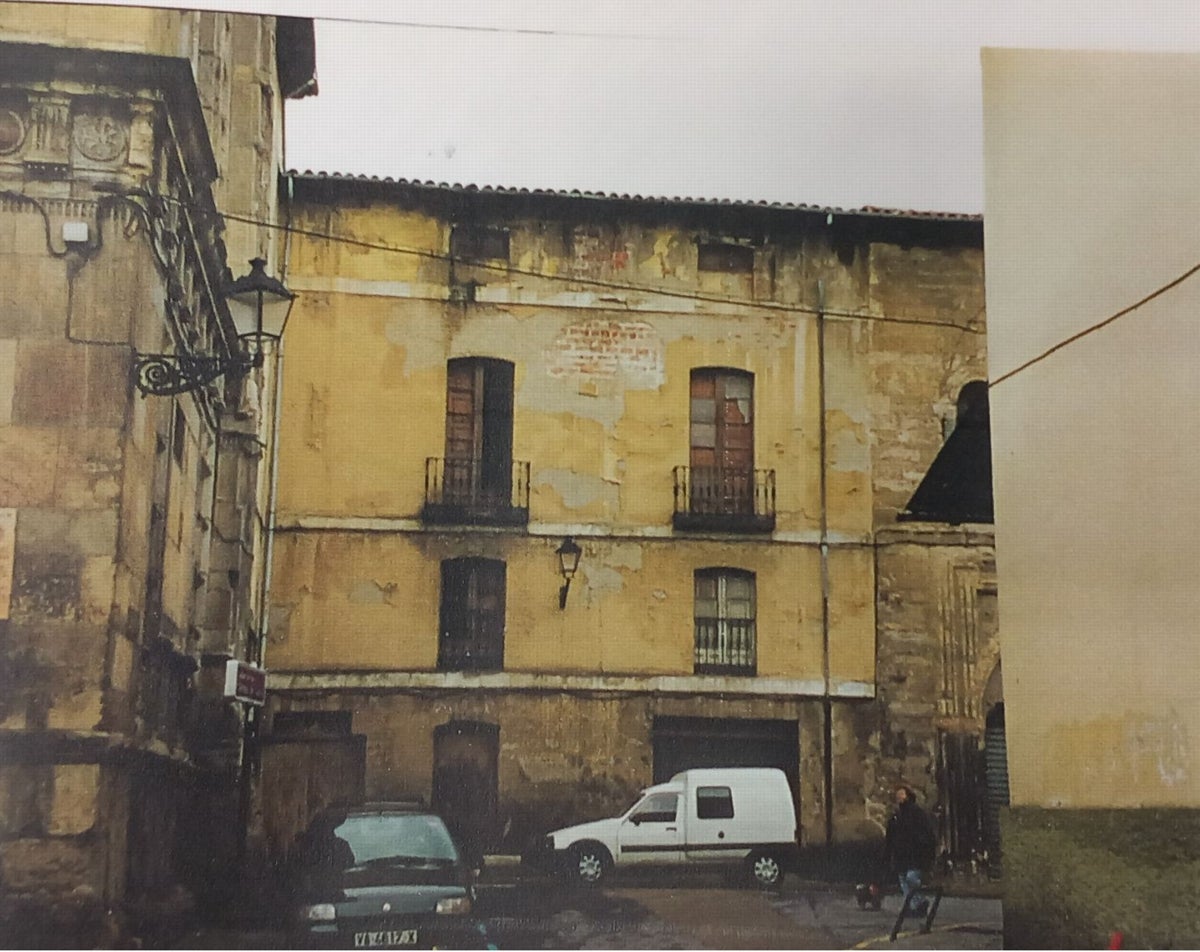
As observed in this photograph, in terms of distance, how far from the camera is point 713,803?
19.9 ft

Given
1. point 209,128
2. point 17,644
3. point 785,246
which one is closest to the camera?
point 17,644

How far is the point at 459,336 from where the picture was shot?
255 inches

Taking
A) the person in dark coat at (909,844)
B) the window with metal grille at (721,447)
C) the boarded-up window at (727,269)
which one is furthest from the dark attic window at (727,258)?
the person in dark coat at (909,844)

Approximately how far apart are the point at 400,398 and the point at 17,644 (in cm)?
188

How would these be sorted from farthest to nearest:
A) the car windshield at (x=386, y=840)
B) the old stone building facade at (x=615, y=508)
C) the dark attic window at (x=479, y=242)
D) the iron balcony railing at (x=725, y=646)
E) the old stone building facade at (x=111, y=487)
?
the dark attic window at (x=479, y=242), the iron balcony railing at (x=725, y=646), the old stone building facade at (x=615, y=508), the car windshield at (x=386, y=840), the old stone building facade at (x=111, y=487)

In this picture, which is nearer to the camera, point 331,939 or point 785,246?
point 331,939

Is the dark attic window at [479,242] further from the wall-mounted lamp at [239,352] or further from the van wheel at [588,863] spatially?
the van wheel at [588,863]

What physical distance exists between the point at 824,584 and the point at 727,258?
1.58m

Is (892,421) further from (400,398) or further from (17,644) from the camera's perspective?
(17,644)

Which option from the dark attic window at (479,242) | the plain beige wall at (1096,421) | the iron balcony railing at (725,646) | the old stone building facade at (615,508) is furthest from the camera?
the dark attic window at (479,242)

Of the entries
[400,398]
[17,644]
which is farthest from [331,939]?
[400,398]

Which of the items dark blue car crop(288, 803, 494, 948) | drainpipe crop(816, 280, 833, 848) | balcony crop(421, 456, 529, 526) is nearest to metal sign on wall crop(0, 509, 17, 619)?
dark blue car crop(288, 803, 494, 948)

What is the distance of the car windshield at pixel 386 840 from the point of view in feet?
19.2

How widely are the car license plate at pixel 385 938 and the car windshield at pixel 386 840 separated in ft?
0.87
